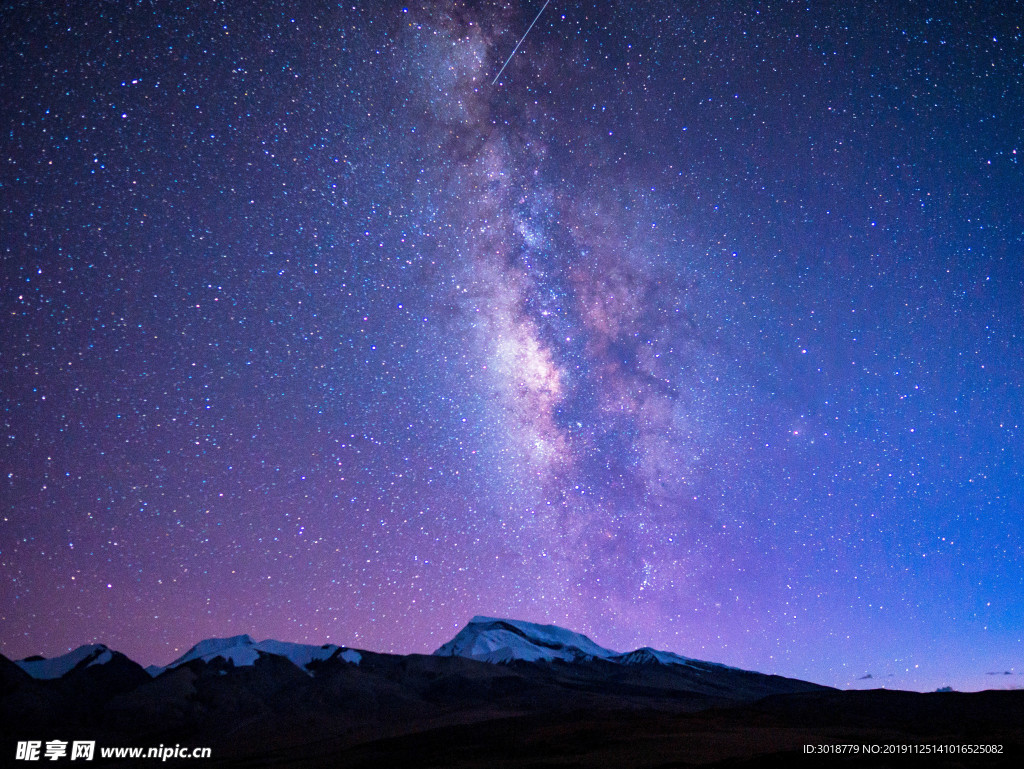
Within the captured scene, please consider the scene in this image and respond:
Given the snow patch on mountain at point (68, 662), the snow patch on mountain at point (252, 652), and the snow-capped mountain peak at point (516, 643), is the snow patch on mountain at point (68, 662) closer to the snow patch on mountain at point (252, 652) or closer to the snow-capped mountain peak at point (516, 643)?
the snow patch on mountain at point (252, 652)

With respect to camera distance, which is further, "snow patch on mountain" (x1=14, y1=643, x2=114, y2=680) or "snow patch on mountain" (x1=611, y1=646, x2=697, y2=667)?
"snow patch on mountain" (x1=611, y1=646, x2=697, y2=667)

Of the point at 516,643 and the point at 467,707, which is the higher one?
→ the point at 516,643

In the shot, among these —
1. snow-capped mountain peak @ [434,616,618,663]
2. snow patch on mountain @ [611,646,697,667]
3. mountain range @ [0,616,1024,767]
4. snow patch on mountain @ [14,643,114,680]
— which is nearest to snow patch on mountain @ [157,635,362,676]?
mountain range @ [0,616,1024,767]

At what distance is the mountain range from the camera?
141ft

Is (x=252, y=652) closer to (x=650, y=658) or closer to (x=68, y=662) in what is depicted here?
(x=68, y=662)

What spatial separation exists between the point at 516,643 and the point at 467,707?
3223 inches

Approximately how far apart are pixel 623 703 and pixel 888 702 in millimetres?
33259

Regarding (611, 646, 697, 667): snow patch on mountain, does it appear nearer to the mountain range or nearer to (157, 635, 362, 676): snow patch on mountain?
the mountain range

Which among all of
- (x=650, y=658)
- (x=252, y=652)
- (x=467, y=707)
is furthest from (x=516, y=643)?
(x=467, y=707)

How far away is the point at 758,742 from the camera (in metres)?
40.2

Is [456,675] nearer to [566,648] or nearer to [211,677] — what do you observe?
[211,677]

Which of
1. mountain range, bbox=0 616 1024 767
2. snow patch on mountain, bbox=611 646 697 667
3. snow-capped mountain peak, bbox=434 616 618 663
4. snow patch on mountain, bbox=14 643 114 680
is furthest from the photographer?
snow-capped mountain peak, bbox=434 616 618 663

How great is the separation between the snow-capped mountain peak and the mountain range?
2.48 ft

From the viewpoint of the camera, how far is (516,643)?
16812 cm
